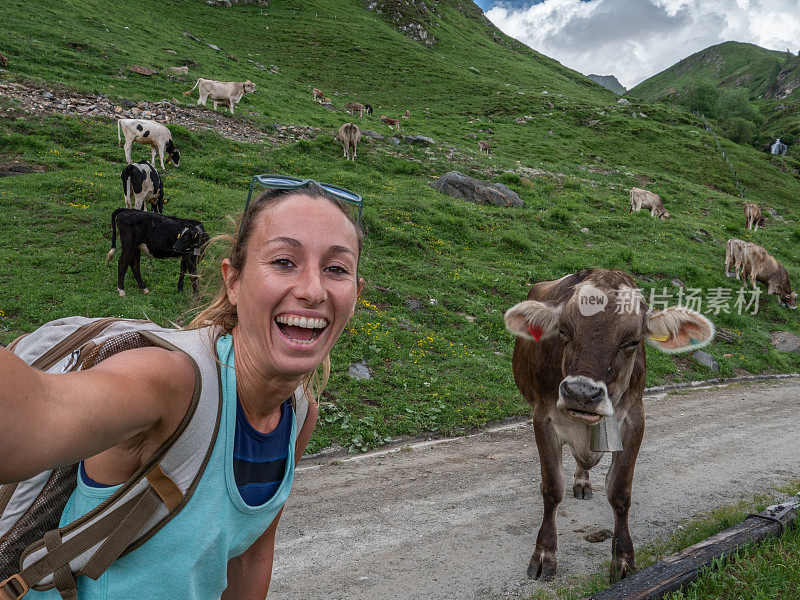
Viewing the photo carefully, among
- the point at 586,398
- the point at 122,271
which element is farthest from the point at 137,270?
the point at 586,398

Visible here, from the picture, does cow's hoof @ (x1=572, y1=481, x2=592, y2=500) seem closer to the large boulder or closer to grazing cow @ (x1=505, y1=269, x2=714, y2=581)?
grazing cow @ (x1=505, y1=269, x2=714, y2=581)

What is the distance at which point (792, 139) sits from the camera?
7125 centimetres

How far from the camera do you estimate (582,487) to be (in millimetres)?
5660

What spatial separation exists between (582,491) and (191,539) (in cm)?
515

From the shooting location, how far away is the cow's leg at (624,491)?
13.4ft

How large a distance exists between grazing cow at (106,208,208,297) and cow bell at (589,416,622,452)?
25.3ft

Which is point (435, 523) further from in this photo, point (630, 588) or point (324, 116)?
point (324, 116)

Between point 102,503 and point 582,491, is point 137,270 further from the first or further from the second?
point 102,503

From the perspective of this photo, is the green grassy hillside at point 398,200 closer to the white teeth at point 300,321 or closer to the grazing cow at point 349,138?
the grazing cow at point 349,138

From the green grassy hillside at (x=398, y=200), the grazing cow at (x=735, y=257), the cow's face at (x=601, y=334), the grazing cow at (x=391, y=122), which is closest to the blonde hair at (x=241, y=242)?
the cow's face at (x=601, y=334)

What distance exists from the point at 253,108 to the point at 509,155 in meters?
15.1

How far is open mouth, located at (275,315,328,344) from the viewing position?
1.69 m

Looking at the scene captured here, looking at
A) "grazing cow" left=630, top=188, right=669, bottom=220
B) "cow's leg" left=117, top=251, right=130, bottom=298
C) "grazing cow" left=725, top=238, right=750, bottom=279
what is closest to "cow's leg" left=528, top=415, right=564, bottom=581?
"cow's leg" left=117, top=251, right=130, bottom=298

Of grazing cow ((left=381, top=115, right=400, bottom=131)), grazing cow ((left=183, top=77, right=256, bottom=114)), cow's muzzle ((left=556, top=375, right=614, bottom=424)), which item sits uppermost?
grazing cow ((left=381, top=115, right=400, bottom=131))
